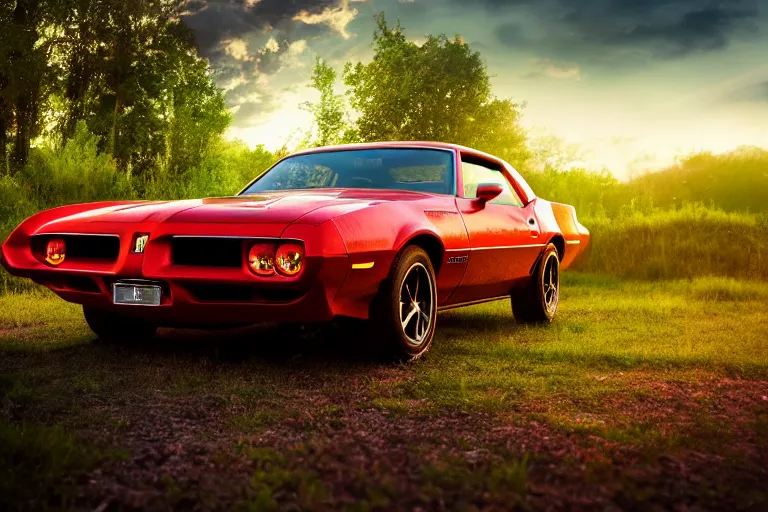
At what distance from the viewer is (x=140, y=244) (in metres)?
4.64

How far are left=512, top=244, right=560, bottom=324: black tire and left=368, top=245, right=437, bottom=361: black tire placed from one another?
1.91 metres

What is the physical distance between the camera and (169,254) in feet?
15.0

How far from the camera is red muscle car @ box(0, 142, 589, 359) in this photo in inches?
173

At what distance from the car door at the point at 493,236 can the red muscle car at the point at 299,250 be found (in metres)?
0.02

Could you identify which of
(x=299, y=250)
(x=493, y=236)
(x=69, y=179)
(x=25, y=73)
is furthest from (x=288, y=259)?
(x=25, y=73)

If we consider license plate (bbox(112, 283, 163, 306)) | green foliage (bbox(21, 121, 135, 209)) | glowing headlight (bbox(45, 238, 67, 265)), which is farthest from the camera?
green foliage (bbox(21, 121, 135, 209))

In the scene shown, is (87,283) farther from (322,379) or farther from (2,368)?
(322,379)

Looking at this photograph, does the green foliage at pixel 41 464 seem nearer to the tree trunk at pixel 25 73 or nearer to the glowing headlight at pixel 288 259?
the glowing headlight at pixel 288 259

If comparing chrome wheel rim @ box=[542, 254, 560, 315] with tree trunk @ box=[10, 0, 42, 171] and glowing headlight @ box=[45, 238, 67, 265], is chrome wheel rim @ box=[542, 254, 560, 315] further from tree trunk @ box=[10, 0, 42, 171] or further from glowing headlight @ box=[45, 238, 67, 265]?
tree trunk @ box=[10, 0, 42, 171]

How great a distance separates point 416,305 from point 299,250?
46.9 inches

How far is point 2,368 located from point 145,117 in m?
34.5

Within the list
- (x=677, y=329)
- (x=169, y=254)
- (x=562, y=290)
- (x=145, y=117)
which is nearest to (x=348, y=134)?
(x=145, y=117)

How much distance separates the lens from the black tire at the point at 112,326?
18.6 ft

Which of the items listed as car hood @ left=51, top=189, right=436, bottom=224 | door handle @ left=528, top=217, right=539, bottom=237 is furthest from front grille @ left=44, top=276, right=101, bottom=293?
door handle @ left=528, top=217, right=539, bottom=237
